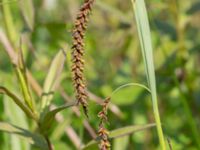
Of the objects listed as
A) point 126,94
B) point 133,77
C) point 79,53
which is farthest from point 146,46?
point 133,77

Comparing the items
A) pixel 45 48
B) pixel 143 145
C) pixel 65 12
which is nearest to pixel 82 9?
pixel 143 145

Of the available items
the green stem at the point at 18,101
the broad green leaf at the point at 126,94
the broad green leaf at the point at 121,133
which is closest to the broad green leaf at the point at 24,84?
the green stem at the point at 18,101

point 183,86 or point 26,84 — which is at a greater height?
point 183,86

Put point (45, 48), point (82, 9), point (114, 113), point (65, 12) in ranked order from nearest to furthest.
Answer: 1. point (82, 9)
2. point (114, 113)
3. point (45, 48)
4. point (65, 12)

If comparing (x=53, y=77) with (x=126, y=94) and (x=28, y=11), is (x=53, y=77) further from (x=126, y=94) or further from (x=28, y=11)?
(x=126, y=94)

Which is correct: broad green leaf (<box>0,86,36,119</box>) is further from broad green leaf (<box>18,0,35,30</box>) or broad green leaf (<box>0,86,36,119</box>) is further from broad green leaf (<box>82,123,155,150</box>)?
broad green leaf (<box>18,0,35,30</box>)

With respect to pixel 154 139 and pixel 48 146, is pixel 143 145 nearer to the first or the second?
pixel 154 139

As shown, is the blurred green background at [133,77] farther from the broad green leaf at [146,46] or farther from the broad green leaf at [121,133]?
the broad green leaf at [146,46]

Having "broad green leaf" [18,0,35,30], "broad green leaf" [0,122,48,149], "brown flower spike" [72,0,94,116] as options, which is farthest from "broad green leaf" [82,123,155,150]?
"broad green leaf" [18,0,35,30]

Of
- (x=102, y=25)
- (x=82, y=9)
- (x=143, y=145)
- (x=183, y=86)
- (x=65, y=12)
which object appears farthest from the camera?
(x=65, y=12)
